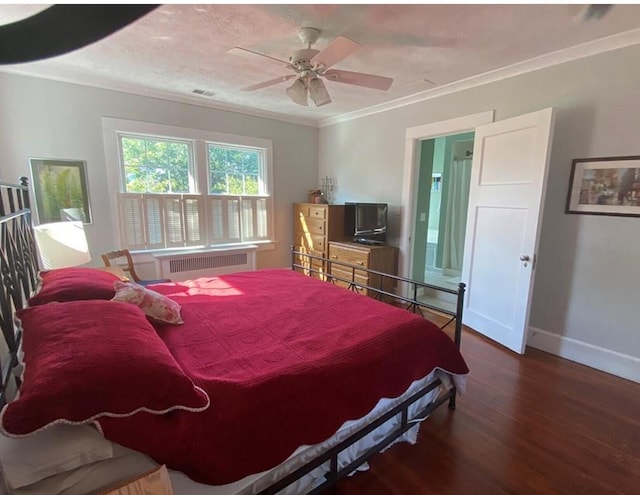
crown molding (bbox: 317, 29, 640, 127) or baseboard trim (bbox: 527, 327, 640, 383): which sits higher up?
crown molding (bbox: 317, 29, 640, 127)

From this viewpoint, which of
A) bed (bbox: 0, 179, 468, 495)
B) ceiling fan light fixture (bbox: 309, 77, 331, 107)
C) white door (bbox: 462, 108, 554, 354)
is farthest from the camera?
white door (bbox: 462, 108, 554, 354)

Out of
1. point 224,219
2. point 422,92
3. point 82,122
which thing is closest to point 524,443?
point 422,92

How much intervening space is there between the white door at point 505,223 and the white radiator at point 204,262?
2807 millimetres

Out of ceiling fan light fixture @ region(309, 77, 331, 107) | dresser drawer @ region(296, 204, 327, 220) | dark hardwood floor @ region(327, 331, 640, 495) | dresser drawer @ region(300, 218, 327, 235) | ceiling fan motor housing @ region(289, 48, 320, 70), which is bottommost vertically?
dark hardwood floor @ region(327, 331, 640, 495)

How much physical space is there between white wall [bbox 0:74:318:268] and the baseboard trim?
4048 mm

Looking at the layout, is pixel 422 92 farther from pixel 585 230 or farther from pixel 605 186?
pixel 585 230

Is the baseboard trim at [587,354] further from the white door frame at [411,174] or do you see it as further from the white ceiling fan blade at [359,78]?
the white ceiling fan blade at [359,78]

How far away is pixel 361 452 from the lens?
1.64 meters

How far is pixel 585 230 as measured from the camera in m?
2.62

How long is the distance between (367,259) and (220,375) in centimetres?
270

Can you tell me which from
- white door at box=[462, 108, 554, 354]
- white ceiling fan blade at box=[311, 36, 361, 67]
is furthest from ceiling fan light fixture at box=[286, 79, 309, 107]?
white door at box=[462, 108, 554, 354]

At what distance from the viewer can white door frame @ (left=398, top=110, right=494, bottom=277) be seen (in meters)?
3.46

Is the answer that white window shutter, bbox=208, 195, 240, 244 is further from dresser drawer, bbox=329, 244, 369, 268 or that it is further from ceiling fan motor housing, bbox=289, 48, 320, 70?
ceiling fan motor housing, bbox=289, 48, 320, 70

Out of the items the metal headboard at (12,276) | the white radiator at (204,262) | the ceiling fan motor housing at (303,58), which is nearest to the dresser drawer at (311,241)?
the white radiator at (204,262)
